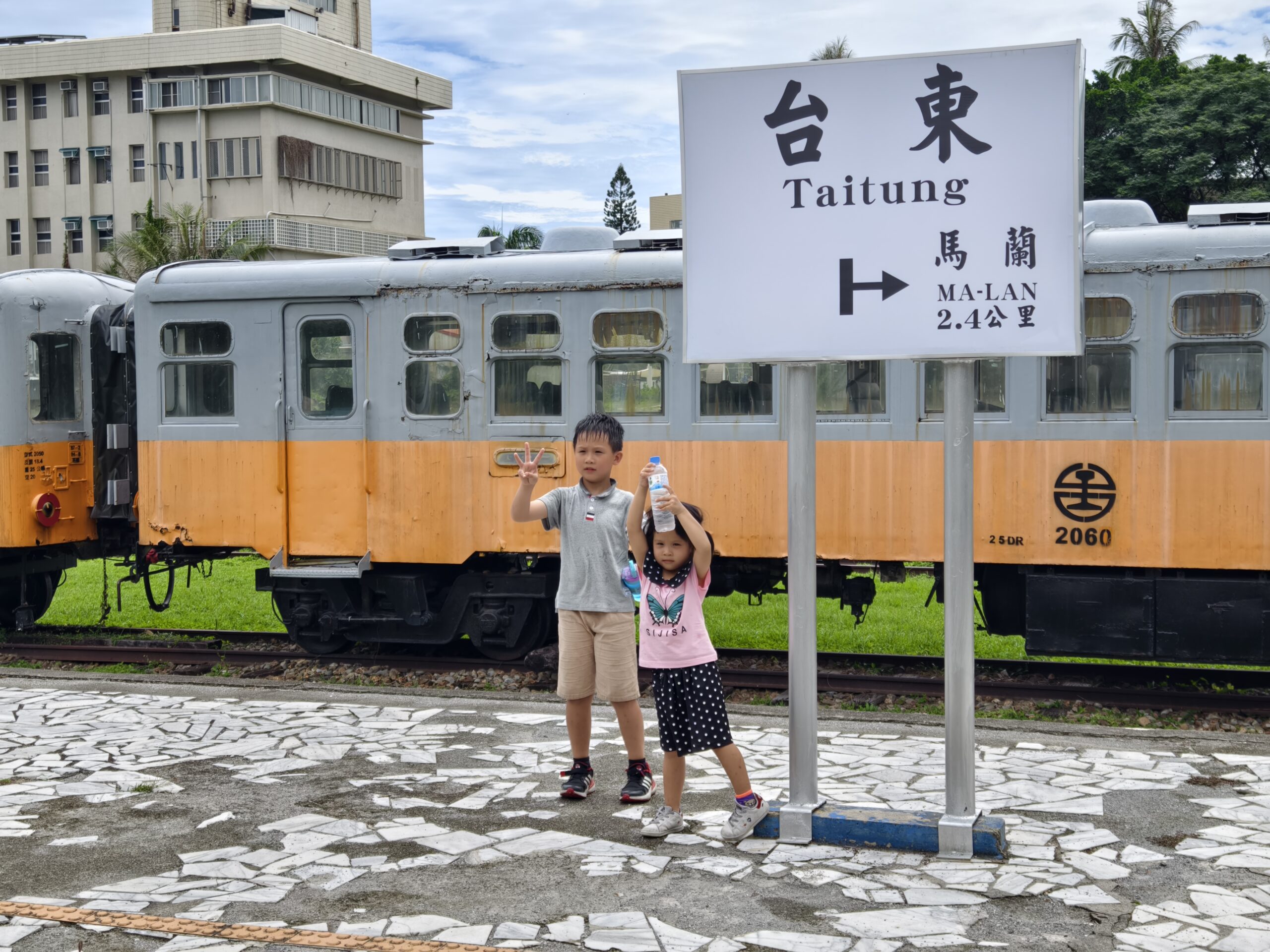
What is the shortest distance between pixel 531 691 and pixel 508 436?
6.10ft

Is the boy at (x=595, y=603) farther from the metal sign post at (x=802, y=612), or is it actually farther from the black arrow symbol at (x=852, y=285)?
the black arrow symbol at (x=852, y=285)

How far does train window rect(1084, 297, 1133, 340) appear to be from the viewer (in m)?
8.94

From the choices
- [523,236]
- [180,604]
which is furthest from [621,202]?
[180,604]

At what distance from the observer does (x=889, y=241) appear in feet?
18.5

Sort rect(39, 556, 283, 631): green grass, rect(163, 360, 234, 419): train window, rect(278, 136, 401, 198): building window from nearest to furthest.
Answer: rect(163, 360, 234, 419): train window < rect(39, 556, 283, 631): green grass < rect(278, 136, 401, 198): building window

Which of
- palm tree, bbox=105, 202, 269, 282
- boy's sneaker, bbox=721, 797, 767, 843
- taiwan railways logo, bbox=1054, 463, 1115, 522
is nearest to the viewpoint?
boy's sneaker, bbox=721, 797, 767, 843

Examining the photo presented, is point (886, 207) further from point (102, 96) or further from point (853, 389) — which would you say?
point (102, 96)

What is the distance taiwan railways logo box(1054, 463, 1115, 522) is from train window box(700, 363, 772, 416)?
2004 mm

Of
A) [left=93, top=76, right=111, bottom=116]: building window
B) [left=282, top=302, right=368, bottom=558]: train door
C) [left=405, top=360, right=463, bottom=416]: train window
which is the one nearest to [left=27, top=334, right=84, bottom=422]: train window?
[left=282, top=302, right=368, bottom=558]: train door

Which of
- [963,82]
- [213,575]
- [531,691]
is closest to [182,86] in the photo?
[213,575]

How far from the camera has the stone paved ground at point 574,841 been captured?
4.89 m

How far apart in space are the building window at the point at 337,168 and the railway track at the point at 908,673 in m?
40.8

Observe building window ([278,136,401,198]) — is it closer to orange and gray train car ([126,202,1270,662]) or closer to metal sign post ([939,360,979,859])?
orange and gray train car ([126,202,1270,662])

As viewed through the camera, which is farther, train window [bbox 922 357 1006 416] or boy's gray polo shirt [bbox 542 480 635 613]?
train window [bbox 922 357 1006 416]
